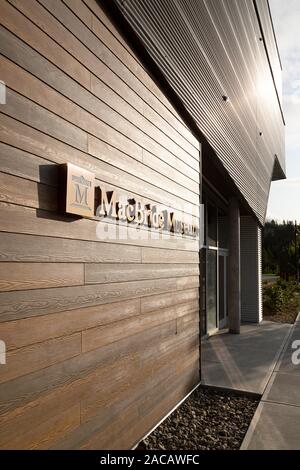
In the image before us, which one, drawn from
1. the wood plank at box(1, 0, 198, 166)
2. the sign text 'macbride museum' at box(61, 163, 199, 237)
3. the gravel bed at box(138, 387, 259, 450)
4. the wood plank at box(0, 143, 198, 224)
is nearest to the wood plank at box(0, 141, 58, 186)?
the wood plank at box(0, 143, 198, 224)

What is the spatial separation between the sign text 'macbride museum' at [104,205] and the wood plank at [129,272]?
435mm

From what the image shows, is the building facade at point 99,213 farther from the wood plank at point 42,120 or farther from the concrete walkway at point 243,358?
the concrete walkway at point 243,358

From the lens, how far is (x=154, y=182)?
14.7 feet

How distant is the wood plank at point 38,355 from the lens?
230 cm

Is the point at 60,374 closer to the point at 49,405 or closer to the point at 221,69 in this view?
the point at 49,405

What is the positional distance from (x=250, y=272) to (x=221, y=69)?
729cm

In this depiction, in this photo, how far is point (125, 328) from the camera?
3705 mm

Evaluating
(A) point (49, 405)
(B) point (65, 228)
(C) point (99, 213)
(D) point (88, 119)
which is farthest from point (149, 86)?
(A) point (49, 405)

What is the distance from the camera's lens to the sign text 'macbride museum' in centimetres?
279

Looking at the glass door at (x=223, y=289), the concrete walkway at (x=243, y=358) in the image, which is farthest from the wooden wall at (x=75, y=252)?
the glass door at (x=223, y=289)

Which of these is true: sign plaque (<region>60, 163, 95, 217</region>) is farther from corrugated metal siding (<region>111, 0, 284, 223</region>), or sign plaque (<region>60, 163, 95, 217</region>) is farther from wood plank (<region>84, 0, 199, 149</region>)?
corrugated metal siding (<region>111, 0, 284, 223</region>)

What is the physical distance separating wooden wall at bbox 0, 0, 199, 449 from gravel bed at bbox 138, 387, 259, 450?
196 mm

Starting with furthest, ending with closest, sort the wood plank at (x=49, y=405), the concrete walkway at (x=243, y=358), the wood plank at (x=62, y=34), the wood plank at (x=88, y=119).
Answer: the concrete walkway at (x=243, y=358), the wood plank at (x=62, y=34), the wood plank at (x=88, y=119), the wood plank at (x=49, y=405)
